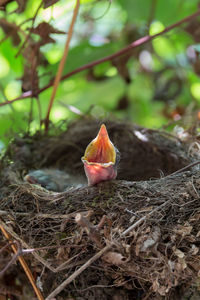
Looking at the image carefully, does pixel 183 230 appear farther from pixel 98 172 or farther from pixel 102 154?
pixel 102 154

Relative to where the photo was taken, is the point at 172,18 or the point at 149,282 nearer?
the point at 149,282

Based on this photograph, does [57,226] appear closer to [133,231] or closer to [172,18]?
[133,231]

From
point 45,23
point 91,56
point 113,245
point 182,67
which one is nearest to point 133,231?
point 113,245

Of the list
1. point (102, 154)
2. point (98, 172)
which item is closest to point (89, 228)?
point (98, 172)

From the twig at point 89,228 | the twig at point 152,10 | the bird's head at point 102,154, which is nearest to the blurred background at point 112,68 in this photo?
the twig at point 152,10

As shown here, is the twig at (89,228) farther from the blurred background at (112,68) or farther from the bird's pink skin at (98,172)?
the blurred background at (112,68)
